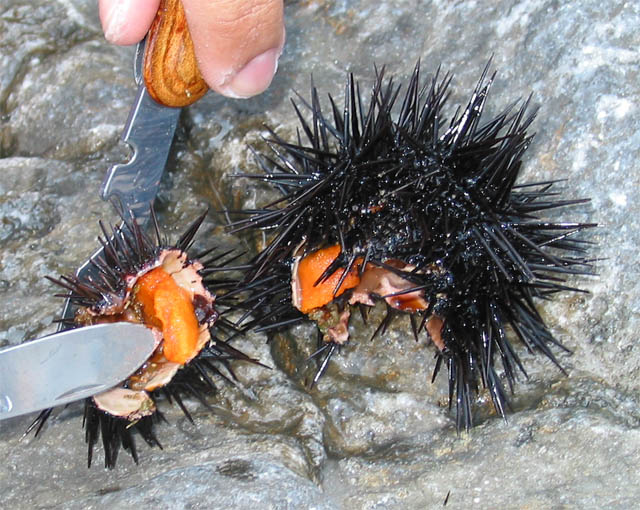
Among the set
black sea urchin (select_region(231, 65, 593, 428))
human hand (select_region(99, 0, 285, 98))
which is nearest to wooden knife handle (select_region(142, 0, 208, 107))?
human hand (select_region(99, 0, 285, 98))

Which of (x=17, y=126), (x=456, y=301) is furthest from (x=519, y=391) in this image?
(x=17, y=126)

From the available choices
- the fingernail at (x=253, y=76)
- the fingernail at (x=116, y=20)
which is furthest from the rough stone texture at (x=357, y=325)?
the fingernail at (x=116, y=20)

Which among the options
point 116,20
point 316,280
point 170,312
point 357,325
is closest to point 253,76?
point 116,20

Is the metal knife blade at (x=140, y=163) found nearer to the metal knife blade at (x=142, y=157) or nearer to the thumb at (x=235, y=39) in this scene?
the metal knife blade at (x=142, y=157)

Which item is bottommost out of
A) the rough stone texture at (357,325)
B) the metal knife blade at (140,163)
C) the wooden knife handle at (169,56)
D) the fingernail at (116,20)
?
the rough stone texture at (357,325)

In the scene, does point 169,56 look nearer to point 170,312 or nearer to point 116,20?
point 116,20

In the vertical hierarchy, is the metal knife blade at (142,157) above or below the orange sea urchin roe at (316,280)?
above
